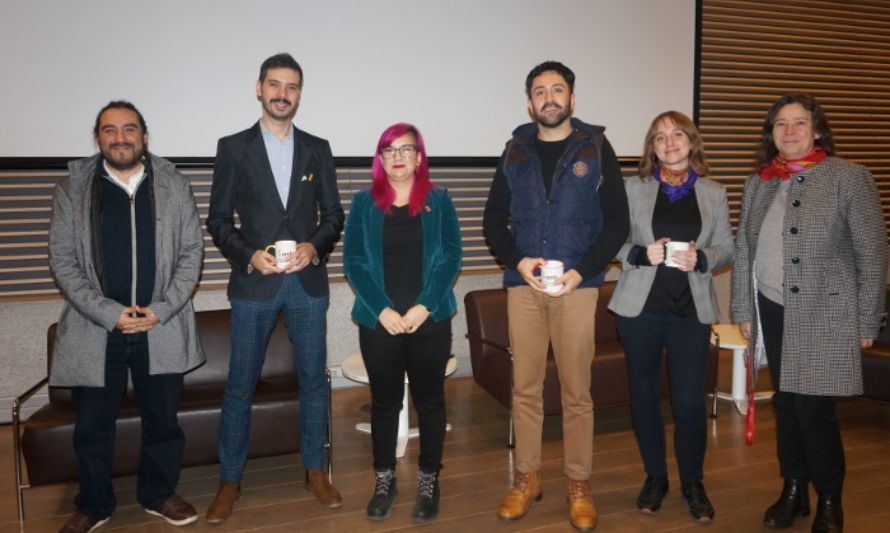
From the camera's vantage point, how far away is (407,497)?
3.40 m

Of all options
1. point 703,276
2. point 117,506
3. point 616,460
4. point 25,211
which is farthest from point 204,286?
point 703,276

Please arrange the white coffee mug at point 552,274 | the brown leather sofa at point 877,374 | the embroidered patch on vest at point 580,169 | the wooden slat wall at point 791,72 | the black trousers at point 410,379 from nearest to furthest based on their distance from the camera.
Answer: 1. the white coffee mug at point 552,274
2. the embroidered patch on vest at point 580,169
3. the black trousers at point 410,379
4. the brown leather sofa at point 877,374
5. the wooden slat wall at point 791,72

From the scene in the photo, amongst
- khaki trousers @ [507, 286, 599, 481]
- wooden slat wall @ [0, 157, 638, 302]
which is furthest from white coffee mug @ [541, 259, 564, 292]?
wooden slat wall @ [0, 157, 638, 302]

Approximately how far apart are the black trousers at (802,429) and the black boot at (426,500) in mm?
1546

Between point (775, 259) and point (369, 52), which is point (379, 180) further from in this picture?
point (369, 52)

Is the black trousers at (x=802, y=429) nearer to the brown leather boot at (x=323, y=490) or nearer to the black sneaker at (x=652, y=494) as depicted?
the black sneaker at (x=652, y=494)

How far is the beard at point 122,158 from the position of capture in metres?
2.97

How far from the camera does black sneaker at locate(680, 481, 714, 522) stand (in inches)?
121

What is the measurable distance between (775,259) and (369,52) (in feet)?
10.5

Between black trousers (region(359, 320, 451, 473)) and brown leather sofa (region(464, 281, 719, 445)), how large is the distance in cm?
102

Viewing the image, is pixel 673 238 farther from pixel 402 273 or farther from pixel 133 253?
pixel 133 253

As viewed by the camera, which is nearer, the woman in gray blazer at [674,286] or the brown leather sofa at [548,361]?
the woman in gray blazer at [674,286]

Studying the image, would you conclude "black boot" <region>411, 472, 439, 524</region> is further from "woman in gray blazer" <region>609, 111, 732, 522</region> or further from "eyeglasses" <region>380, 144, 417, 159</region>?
"eyeglasses" <region>380, 144, 417, 159</region>

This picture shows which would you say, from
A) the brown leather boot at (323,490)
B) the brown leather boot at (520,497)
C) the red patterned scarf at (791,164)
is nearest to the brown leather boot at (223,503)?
the brown leather boot at (323,490)
